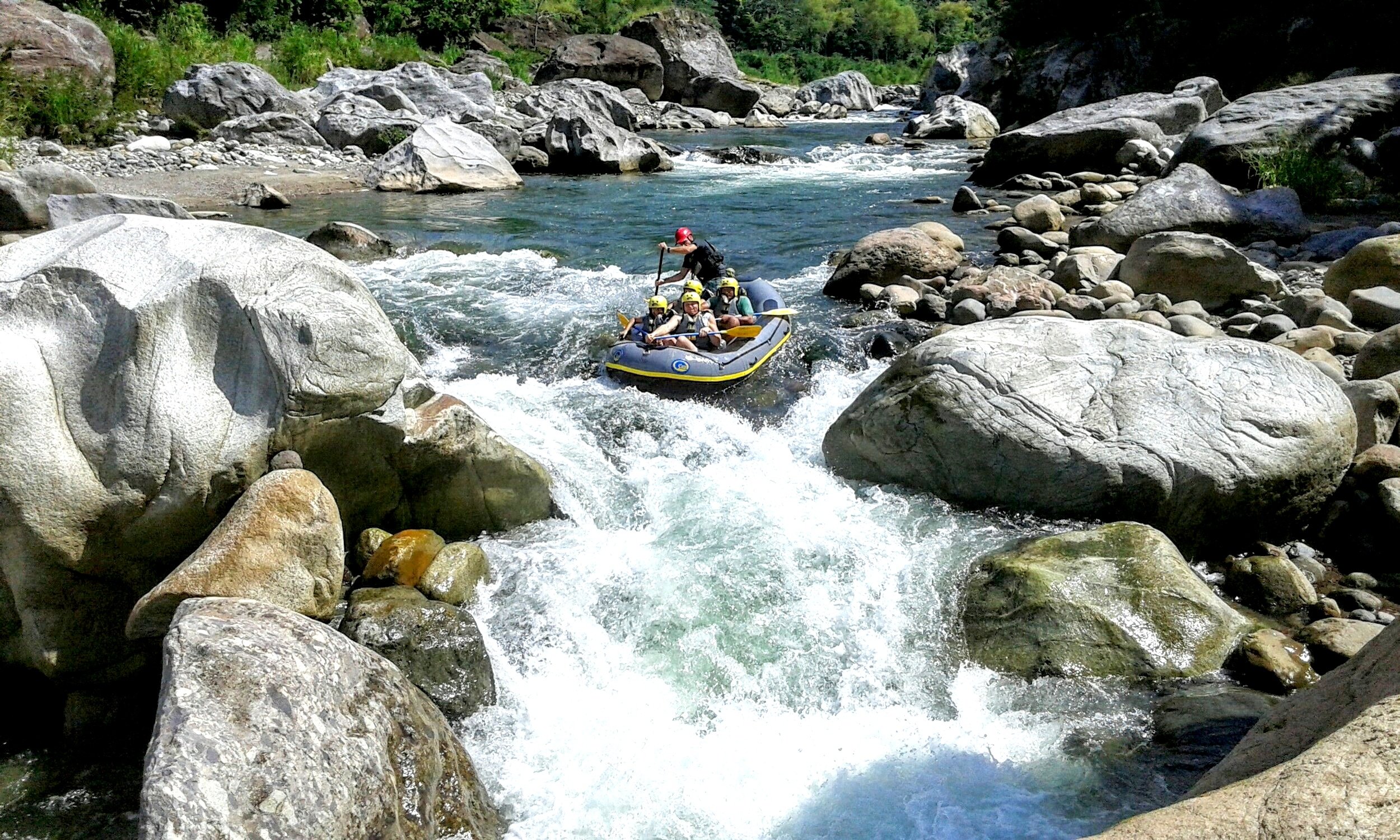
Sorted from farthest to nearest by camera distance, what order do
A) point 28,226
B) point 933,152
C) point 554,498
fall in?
point 933,152 → point 28,226 → point 554,498

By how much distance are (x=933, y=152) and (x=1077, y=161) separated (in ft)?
26.2

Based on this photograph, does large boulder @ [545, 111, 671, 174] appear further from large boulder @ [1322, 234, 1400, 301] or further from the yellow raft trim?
large boulder @ [1322, 234, 1400, 301]

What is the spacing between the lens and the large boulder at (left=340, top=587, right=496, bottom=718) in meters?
4.62

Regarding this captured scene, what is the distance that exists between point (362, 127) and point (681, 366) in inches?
642

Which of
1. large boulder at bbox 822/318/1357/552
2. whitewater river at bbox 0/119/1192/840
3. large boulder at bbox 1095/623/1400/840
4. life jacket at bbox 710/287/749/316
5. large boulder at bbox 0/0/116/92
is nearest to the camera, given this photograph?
large boulder at bbox 1095/623/1400/840

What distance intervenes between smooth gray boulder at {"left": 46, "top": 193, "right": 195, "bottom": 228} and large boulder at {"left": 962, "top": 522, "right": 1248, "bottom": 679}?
1097cm

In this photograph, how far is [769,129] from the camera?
36.1 m

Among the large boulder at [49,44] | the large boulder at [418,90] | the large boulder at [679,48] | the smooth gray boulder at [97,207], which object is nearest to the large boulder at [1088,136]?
the large boulder at [418,90]

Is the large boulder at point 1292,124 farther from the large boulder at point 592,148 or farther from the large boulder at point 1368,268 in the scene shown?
the large boulder at point 592,148

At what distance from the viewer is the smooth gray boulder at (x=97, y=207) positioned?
11.7m

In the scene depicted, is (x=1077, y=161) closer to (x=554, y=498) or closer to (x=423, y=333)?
(x=423, y=333)

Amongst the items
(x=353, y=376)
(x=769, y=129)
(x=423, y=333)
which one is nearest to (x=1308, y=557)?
(x=353, y=376)

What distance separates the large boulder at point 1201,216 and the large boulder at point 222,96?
1807 centimetres

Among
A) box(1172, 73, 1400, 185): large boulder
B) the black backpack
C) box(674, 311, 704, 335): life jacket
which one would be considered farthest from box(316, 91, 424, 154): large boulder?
box(1172, 73, 1400, 185): large boulder
